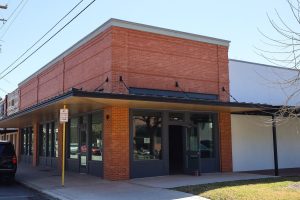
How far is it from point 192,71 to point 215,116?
2618 mm

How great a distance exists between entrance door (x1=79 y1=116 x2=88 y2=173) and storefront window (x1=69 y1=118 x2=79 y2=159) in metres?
0.76

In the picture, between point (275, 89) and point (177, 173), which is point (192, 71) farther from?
point (275, 89)

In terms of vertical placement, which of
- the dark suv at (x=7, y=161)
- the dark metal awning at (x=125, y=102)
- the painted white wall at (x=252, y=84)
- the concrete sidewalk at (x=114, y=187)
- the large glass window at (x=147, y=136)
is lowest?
the concrete sidewalk at (x=114, y=187)

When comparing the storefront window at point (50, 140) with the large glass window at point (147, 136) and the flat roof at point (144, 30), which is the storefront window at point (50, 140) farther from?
the large glass window at point (147, 136)

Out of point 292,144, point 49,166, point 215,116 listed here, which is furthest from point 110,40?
point 292,144

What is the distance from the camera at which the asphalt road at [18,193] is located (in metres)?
13.0

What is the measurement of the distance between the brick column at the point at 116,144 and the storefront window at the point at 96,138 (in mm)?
964

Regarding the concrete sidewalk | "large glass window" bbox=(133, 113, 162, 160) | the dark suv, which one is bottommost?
the concrete sidewalk

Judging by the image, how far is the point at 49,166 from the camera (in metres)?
25.5

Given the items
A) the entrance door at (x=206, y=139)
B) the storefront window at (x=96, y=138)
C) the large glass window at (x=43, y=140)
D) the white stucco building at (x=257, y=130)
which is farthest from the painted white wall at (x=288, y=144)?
the large glass window at (x=43, y=140)

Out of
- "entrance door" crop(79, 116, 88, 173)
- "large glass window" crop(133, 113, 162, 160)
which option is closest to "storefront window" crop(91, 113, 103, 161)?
"entrance door" crop(79, 116, 88, 173)

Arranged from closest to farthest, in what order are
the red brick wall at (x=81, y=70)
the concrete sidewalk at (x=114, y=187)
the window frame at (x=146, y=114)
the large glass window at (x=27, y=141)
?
the concrete sidewalk at (x=114, y=187) < the window frame at (x=146, y=114) < the red brick wall at (x=81, y=70) < the large glass window at (x=27, y=141)

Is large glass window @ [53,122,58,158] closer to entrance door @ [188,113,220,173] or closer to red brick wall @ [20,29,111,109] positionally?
red brick wall @ [20,29,111,109]

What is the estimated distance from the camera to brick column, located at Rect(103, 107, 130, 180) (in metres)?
16.7
